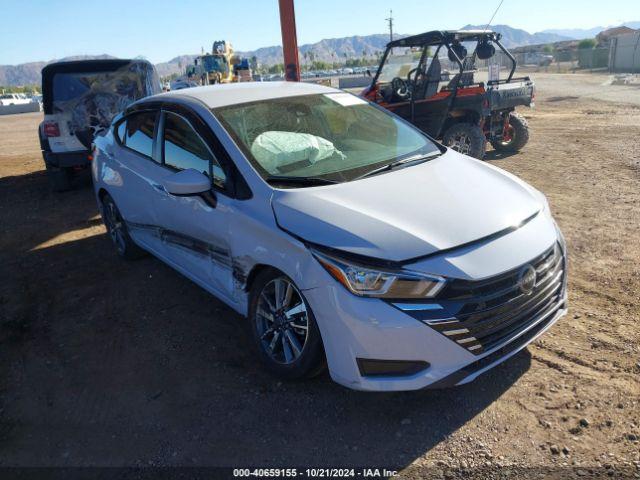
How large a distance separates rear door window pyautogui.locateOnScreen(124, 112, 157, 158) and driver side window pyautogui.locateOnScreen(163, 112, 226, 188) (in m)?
0.30

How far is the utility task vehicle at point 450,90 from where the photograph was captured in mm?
8406

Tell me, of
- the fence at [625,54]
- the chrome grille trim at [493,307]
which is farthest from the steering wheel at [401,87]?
the fence at [625,54]

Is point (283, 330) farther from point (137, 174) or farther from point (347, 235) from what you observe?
point (137, 174)

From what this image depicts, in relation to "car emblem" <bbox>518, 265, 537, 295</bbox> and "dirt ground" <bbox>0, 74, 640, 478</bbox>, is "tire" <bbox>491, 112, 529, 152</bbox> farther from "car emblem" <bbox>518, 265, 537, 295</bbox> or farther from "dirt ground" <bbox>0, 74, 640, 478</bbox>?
"car emblem" <bbox>518, 265, 537, 295</bbox>

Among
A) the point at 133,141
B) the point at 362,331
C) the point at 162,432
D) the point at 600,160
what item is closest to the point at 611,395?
the point at 362,331

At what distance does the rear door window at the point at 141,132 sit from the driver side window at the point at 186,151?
30cm

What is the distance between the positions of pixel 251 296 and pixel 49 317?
2.20 m

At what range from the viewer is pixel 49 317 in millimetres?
4211

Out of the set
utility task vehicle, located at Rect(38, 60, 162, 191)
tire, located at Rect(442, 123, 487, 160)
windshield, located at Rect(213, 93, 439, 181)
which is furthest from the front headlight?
tire, located at Rect(442, 123, 487, 160)

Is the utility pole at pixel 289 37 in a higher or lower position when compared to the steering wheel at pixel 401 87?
higher

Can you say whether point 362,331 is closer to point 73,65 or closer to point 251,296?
point 251,296

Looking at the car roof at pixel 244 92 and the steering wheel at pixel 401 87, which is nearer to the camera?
the car roof at pixel 244 92

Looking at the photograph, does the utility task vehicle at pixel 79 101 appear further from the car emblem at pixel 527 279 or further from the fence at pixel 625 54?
the fence at pixel 625 54

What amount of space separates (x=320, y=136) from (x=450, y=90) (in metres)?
5.66
